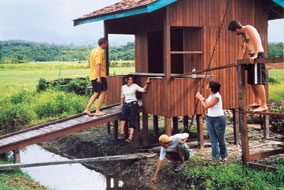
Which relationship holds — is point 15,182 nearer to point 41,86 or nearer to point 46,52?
point 41,86

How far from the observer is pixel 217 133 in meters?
8.58

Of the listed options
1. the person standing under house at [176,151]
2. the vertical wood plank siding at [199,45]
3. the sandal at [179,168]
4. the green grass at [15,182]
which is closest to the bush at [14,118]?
the vertical wood plank siding at [199,45]

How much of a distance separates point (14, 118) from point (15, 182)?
348 inches

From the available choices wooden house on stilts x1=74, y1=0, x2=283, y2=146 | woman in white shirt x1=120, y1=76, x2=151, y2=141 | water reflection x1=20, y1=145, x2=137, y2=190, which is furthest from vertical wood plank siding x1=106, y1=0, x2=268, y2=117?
water reflection x1=20, y1=145, x2=137, y2=190

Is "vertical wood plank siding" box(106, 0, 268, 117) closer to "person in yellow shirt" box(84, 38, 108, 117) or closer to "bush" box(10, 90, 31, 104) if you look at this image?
"person in yellow shirt" box(84, 38, 108, 117)

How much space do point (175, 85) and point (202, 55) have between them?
134 centimetres

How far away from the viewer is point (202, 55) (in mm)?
10898

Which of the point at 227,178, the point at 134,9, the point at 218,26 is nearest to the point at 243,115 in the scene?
the point at 227,178

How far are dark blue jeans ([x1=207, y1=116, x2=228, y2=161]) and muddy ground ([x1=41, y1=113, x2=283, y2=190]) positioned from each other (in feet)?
2.15

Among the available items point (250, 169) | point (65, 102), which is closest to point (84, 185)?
point (250, 169)

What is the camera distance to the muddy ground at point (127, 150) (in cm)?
945

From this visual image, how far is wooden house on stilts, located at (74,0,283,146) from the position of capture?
10157 mm

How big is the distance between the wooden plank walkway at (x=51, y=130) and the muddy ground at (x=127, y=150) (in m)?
1.25

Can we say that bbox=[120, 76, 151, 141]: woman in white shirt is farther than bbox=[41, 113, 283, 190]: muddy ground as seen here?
Yes
